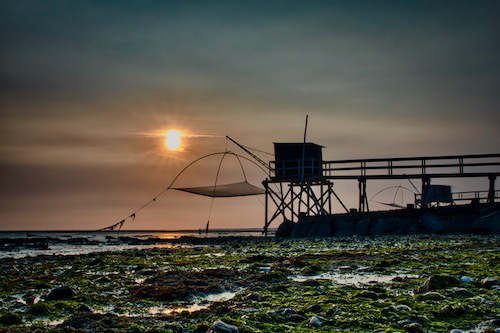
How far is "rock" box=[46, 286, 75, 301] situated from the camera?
9867mm

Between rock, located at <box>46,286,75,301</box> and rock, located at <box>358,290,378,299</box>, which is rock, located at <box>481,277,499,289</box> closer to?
rock, located at <box>358,290,378,299</box>

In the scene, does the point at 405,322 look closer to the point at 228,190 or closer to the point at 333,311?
the point at 333,311

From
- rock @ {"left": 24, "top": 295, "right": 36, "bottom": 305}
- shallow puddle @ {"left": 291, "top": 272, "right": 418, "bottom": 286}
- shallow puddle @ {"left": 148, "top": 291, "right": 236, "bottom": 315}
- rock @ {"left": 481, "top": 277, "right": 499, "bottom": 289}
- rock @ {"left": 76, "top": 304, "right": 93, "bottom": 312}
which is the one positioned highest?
rock @ {"left": 481, "top": 277, "right": 499, "bottom": 289}

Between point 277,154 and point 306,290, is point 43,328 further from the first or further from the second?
point 277,154

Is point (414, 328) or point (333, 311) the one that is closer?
point (414, 328)

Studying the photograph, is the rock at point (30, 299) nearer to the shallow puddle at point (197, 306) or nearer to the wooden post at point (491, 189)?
the shallow puddle at point (197, 306)

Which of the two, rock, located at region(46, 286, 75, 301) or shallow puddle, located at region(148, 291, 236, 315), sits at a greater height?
rock, located at region(46, 286, 75, 301)

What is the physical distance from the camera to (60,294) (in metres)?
9.95

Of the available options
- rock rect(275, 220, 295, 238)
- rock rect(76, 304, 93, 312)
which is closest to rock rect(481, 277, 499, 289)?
rock rect(76, 304, 93, 312)

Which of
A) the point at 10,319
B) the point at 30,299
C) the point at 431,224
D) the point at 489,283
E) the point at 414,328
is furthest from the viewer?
the point at 431,224

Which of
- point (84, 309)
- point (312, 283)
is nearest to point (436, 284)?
point (312, 283)

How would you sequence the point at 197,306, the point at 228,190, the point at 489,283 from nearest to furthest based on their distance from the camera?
the point at 197,306
the point at 489,283
the point at 228,190

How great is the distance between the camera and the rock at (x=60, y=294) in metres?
9.87

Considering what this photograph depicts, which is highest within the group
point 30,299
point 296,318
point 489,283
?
point 489,283
